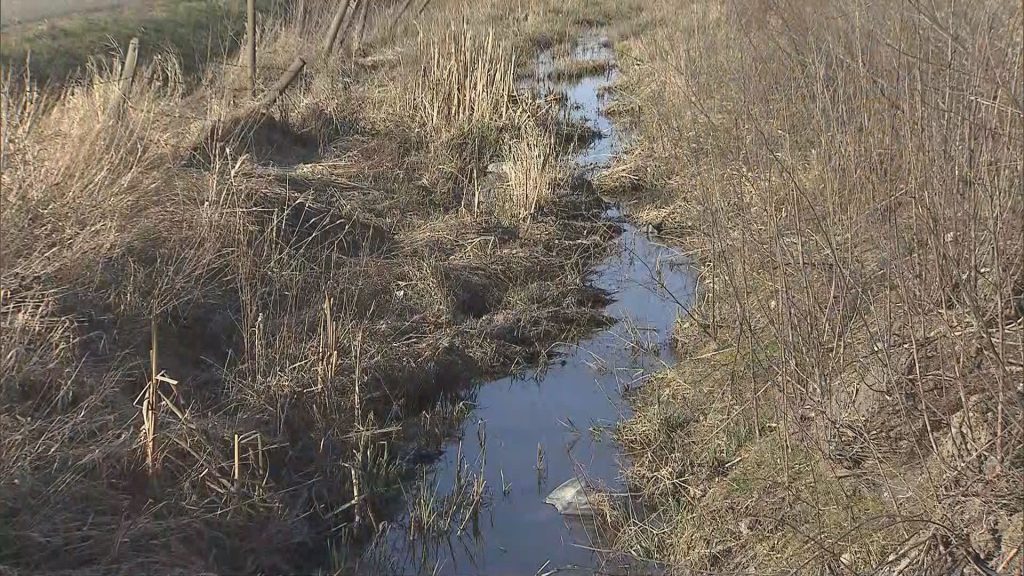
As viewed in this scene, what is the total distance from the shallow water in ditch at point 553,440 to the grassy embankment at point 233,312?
265 mm

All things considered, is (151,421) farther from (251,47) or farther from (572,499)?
(251,47)

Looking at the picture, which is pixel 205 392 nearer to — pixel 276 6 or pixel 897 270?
pixel 897 270

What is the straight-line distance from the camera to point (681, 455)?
190 inches

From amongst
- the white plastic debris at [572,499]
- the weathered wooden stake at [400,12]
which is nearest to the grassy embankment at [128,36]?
the weathered wooden stake at [400,12]

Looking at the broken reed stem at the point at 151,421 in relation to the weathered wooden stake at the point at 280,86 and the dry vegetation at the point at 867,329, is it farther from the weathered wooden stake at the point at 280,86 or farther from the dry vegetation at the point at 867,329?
the weathered wooden stake at the point at 280,86

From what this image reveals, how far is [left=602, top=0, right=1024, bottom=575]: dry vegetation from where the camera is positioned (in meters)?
2.98

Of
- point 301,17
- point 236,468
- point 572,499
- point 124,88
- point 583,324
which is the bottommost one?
point 583,324

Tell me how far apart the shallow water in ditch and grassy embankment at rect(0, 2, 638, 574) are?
0.27 metres

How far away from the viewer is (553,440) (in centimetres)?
540

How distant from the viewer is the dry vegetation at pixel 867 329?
2.98 meters

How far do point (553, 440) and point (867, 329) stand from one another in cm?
236

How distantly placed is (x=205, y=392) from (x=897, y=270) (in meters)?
3.16

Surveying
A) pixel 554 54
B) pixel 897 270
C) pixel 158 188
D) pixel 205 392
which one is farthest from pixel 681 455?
pixel 554 54

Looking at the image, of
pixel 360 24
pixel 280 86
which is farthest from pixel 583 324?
pixel 360 24
